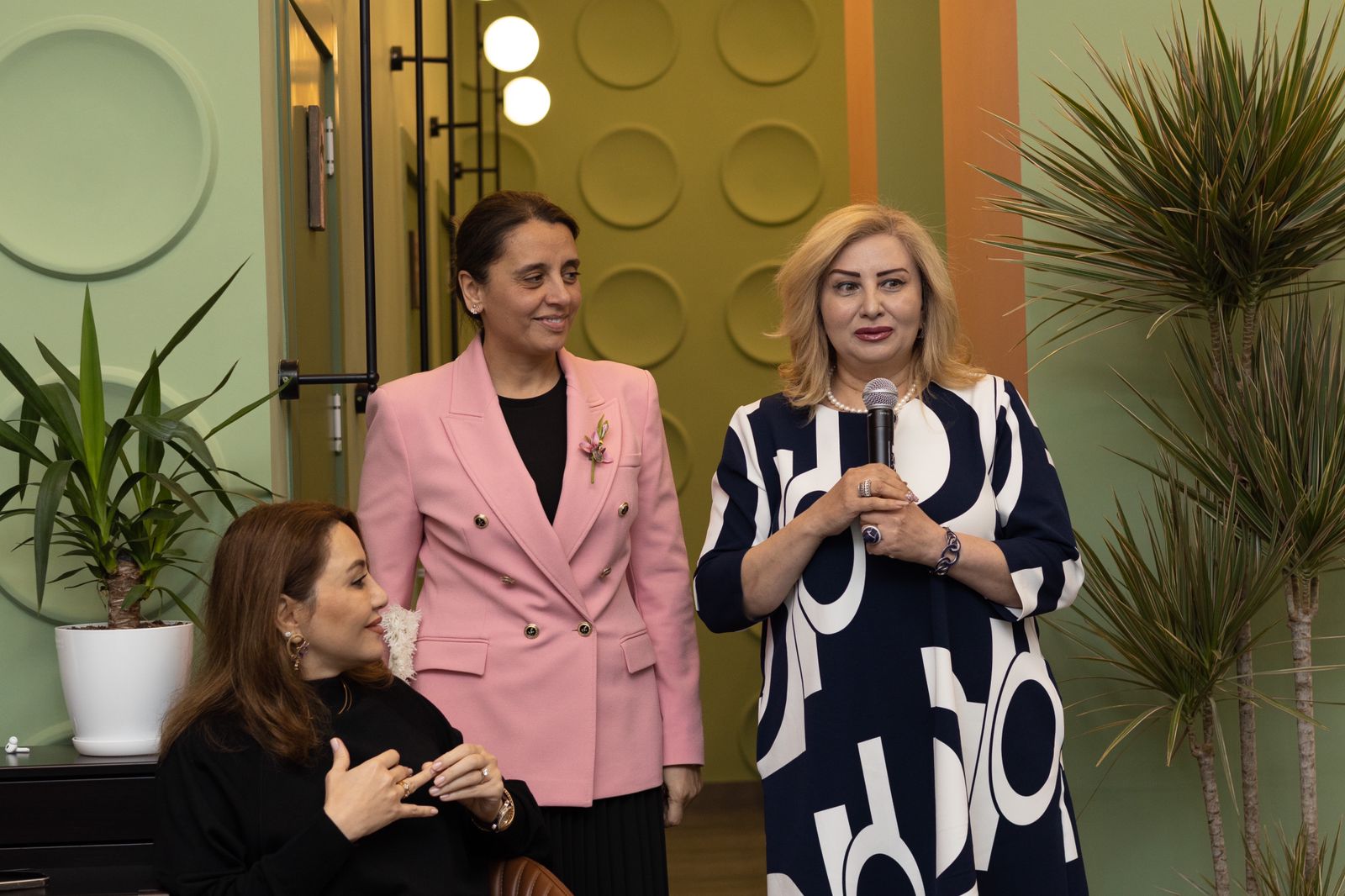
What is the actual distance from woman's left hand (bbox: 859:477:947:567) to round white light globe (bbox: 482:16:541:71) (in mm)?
4095

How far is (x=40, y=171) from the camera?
2430 mm

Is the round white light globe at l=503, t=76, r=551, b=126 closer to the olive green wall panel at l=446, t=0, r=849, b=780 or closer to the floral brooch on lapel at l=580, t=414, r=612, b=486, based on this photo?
the olive green wall panel at l=446, t=0, r=849, b=780

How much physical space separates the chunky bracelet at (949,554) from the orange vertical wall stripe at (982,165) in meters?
0.93

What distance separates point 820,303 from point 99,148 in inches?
53.3

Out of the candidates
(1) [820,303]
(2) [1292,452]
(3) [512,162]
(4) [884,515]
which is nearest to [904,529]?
(4) [884,515]

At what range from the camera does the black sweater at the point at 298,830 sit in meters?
1.68

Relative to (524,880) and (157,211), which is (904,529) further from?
(157,211)

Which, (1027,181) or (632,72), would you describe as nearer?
(1027,181)

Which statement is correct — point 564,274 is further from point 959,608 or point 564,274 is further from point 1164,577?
point 1164,577

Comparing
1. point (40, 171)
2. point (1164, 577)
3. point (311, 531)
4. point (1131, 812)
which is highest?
point (40, 171)

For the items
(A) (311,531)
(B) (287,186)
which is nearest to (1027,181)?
(B) (287,186)

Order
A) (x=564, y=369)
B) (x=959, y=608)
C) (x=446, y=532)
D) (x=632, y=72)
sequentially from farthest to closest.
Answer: (x=632, y=72) < (x=564, y=369) < (x=446, y=532) < (x=959, y=608)

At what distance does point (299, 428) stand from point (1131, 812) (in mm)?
2023

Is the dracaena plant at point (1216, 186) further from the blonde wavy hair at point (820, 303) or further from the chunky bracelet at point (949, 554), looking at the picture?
the chunky bracelet at point (949, 554)
